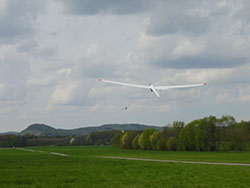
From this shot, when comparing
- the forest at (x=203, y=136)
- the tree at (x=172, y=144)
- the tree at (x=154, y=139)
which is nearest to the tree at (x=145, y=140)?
the forest at (x=203, y=136)

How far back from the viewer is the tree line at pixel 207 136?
10088 cm

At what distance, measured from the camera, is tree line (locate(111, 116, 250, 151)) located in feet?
331

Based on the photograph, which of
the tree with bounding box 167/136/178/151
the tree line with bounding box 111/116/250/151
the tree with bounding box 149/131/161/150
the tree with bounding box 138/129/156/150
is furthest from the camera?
the tree with bounding box 138/129/156/150

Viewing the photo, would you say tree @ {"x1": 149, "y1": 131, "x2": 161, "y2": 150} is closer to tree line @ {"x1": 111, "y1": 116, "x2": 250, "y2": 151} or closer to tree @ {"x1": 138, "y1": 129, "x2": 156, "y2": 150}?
tree line @ {"x1": 111, "y1": 116, "x2": 250, "y2": 151}

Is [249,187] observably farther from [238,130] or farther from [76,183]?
[238,130]

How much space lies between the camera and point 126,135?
472ft

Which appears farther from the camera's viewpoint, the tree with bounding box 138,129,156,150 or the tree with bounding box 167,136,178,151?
the tree with bounding box 138,129,156,150

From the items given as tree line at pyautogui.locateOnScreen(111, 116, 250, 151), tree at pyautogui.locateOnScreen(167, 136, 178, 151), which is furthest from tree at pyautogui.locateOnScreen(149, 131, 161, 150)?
tree at pyautogui.locateOnScreen(167, 136, 178, 151)

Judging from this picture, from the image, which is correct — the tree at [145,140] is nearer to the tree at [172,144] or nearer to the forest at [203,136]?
the forest at [203,136]

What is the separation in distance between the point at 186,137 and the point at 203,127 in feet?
19.6

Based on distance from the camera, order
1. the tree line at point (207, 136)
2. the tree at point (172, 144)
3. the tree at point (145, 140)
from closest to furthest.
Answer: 1. the tree line at point (207, 136)
2. the tree at point (172, 144)
3. the tree at point (145, 140)

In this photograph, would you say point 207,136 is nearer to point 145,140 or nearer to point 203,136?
point 203,136

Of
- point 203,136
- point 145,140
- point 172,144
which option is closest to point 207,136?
point 203,136

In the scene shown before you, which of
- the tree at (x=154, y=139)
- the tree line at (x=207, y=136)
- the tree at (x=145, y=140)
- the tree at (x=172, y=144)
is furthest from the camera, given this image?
the tree at (x=145, y=140)
